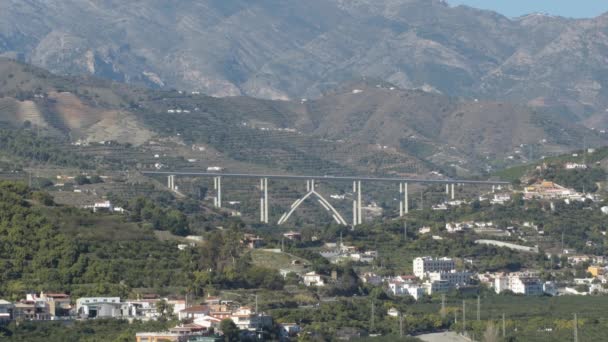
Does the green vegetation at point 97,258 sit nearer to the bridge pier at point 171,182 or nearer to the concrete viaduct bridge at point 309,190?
the bridge pier at point 171,182

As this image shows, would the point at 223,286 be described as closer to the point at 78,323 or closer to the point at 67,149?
the point at 78,323

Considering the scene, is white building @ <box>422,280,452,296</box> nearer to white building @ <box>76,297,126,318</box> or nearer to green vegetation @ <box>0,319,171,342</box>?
white building @ <box>76,297,126,318</box>

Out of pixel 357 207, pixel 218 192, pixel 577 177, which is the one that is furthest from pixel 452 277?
pixel 357 207

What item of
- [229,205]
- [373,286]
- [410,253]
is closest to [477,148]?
[229,205]

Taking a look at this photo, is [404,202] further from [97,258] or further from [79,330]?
[79,330]

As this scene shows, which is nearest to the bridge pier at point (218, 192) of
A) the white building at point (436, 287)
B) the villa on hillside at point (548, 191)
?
the villa on hillside at point (548, 191)

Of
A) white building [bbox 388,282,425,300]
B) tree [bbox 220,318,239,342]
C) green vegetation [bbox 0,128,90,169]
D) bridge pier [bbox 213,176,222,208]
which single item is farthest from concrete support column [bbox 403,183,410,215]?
tree [bbox 220,318,239,342]
